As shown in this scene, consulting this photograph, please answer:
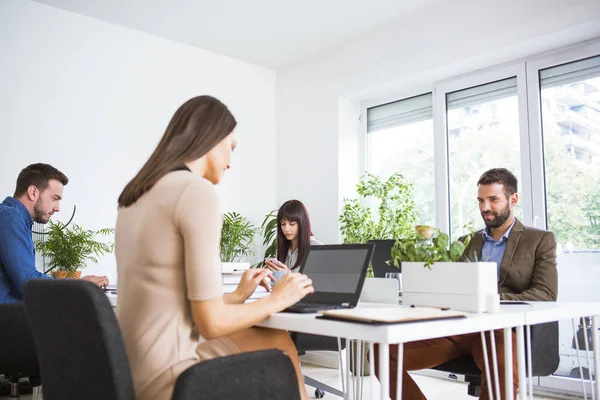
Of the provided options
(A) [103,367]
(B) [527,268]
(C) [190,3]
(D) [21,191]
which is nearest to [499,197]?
(B) [527,268]

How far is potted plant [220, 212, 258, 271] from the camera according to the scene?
515 centimetres

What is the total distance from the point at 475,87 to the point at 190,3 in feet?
7.78

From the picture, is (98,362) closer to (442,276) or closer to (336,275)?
(336,275)

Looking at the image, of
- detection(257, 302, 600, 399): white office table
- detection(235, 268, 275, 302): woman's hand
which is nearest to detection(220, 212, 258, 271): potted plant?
detection(235, 268, 275, 302): woman's hand

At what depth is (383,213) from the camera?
4.90 metres

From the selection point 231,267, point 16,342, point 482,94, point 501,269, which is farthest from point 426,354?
point 482,94

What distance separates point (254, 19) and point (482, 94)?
197 centimetres

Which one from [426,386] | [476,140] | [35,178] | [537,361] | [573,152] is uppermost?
[476,140]

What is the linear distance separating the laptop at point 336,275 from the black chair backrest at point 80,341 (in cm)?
53

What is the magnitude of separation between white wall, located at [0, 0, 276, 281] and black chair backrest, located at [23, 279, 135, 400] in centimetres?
330

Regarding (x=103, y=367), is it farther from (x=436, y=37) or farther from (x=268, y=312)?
(x=436, y=37)

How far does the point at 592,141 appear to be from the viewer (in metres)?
3.94

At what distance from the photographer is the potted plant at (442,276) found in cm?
164

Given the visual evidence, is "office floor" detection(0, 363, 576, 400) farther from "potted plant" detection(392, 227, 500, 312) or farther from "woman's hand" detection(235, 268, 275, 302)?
"woman's hand" detection(235, 268, 275, 302)
